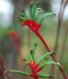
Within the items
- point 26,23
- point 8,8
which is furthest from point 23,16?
point 8,8

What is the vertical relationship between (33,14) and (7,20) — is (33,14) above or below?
above

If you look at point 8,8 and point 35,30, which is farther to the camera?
point 8,8

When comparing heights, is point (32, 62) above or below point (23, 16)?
below

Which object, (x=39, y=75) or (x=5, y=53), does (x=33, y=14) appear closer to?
(x=39, y=75)

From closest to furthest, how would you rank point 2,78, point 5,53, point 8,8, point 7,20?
point 2,78
point 5,53
point 8,8
point 7,20

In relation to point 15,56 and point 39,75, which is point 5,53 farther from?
point 39,75

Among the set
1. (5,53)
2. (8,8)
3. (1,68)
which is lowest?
(5,53)

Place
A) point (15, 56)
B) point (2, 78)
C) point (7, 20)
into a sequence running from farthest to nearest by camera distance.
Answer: point (7, 20) → point (15, 56) → point (2, 78)

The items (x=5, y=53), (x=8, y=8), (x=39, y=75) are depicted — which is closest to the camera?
(x=39, y=75)

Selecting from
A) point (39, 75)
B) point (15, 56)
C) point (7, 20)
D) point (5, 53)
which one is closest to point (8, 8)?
point (7, 20)
